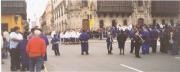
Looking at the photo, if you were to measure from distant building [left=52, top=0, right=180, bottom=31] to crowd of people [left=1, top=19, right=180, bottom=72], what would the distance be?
41137mm

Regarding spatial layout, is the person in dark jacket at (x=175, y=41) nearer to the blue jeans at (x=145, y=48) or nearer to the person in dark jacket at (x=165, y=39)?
the person in dark jacket at (x=165, y=39)

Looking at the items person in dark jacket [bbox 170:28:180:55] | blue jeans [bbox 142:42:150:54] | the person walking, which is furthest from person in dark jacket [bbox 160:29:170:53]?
the person walking

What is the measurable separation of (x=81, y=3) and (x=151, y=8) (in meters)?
9.92

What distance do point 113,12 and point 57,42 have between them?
45.0 meters

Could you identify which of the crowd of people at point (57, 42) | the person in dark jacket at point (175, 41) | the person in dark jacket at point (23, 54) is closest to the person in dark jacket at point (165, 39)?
the crowd of people at point (57, 42)

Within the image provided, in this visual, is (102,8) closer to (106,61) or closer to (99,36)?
(99,36)

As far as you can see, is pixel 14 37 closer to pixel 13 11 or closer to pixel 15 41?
pixel 15 41

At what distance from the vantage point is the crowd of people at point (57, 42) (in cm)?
1784

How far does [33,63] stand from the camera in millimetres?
18062

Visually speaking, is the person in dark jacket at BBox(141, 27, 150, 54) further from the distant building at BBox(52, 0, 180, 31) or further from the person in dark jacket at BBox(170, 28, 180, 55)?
the distant building at BBox(52, 0, 180, 31)

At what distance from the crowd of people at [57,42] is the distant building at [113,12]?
4114 centimetres

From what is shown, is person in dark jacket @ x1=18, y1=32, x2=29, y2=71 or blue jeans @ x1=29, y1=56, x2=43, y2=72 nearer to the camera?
blue jeans @ x1=29, y1=56, x2=43, y2=72

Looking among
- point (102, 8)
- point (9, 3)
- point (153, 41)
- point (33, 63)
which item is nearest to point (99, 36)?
point (9, 3)

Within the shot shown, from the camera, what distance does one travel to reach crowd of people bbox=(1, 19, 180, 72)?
703 inches
